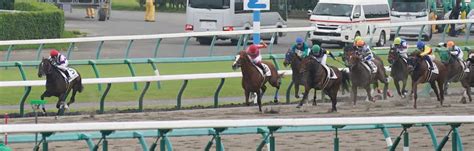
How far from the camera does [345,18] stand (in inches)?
1315

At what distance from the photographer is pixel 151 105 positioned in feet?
63.4

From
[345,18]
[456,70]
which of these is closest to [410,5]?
[345,18]

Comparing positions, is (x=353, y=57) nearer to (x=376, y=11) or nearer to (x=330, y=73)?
(x=330, y=73)

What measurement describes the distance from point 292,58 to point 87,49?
36.4ft

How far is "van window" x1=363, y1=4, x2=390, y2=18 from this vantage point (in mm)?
34188

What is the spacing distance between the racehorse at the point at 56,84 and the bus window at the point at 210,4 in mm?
15957

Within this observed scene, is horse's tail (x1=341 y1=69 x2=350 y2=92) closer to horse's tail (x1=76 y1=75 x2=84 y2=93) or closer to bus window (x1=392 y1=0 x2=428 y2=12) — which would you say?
horse's tail (x1=76 y1=75 x2=84 y2=93)

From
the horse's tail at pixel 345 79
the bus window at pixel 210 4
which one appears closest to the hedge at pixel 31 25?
the bus window at pixel 210 4

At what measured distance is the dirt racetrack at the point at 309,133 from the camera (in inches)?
561

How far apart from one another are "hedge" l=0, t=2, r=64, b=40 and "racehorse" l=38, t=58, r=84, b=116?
11753 mm

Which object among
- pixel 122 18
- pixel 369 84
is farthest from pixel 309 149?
pixel 122 18

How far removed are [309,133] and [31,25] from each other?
1607 centimetres

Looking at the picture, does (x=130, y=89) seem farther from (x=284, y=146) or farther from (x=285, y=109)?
(x=284, y=146)

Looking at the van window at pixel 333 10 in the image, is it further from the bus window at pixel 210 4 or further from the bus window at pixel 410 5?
the bus window at pixel 410 5
